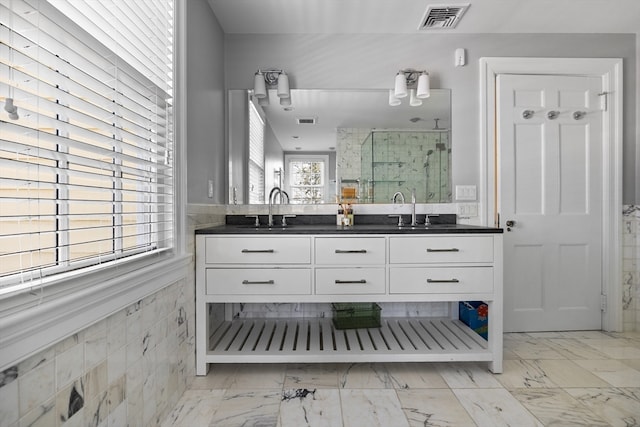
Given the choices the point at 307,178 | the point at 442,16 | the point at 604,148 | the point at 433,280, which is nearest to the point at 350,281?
the point at 433,280

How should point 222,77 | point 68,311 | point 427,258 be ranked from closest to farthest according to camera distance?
point 68,311, point 427,258, point 222,77

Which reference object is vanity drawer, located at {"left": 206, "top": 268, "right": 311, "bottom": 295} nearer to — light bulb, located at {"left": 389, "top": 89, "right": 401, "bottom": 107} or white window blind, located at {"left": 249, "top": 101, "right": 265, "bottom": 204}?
white window blind, located at {"left": 249, "top": 101, "right": 265, "bottom": 204}

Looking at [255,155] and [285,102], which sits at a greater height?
[285,102]

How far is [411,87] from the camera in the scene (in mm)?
2705

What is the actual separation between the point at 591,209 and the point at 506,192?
69 centimetres

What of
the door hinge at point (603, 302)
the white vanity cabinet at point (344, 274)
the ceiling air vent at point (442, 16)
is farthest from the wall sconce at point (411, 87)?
the door hinge at point (603, 302)

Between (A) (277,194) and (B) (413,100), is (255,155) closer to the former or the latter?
(A) (277,194)

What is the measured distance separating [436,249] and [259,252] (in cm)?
98

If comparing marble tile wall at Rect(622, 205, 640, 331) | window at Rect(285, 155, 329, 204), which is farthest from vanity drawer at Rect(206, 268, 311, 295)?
marble tile wall at Rect(622, 205, 640, 331)

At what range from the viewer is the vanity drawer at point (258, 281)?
2002mm

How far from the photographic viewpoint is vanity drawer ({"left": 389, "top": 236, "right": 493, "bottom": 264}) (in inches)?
79.7

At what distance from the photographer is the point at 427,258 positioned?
2.03m

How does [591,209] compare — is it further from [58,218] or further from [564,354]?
[58,218]

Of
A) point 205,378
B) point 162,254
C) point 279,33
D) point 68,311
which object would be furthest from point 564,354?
point 279,33
